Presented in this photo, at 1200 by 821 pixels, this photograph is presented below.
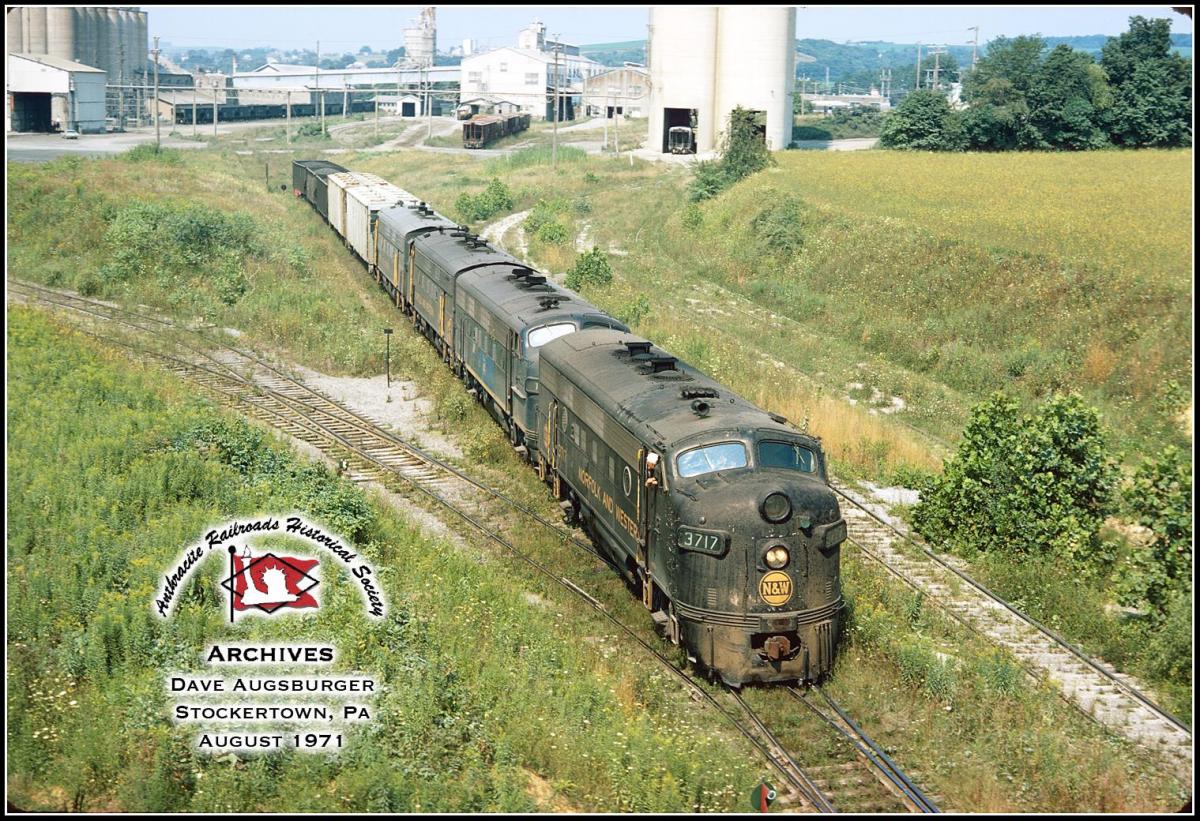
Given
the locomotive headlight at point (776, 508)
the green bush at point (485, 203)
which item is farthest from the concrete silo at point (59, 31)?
the locomotive headlight at point (776, 508)

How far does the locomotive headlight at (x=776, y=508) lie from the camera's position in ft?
51.0

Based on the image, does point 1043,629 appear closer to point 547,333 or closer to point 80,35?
point 547,333

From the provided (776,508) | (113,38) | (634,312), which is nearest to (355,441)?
(634,312)

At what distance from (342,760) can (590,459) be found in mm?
8130

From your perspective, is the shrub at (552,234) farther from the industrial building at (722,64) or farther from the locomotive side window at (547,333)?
the locomotive side window at (547,333)

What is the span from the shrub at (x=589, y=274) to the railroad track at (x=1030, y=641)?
2305 cm

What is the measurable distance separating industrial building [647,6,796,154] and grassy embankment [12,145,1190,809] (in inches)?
347

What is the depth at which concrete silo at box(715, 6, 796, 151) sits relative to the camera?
8775 cm

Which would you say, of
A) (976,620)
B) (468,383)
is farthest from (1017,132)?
(976,620)

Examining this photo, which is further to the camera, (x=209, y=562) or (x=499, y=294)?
(x=499, y=294)

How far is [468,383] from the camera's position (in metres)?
31.9

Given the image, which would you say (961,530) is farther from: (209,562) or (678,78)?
(678,78)

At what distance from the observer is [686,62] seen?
297 ft

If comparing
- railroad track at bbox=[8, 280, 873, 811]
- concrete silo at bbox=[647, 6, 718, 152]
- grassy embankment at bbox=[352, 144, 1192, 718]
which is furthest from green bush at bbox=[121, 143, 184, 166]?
railroad track at bbox=[8, 280, 873, 811]
